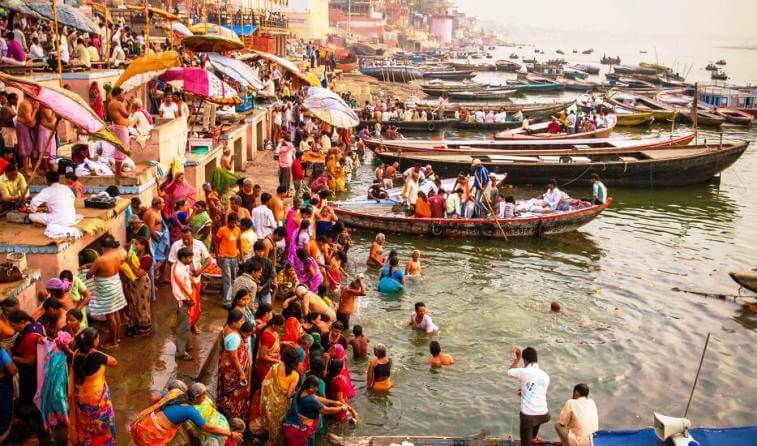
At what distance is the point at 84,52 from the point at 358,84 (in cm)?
3838

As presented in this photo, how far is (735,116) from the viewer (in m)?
41.7

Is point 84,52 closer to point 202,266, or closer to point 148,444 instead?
point 202,266

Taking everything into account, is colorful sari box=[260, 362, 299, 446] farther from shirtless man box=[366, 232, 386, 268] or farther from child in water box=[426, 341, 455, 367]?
shirtless man box=[366, 232, 386, 268]

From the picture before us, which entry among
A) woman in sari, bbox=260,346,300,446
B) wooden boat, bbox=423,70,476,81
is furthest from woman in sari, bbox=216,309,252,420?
wooden boat, bbox=423,70,476,81

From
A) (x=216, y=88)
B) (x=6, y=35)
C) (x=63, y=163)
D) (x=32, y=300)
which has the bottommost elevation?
(x=32, y=300)

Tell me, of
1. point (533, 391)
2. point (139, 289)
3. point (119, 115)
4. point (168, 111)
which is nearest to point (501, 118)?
point (168, 111)

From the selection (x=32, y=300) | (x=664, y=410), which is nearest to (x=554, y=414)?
(x=664, y=410)

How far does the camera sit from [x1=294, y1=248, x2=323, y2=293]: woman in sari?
11289mm

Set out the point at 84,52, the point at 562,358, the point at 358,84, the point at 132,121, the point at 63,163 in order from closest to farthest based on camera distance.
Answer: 1. the point at 63,163
2. the point at 562,358
3. the point at 132,121
4. the point at 84,52
5. the point at 358,84

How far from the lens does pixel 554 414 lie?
993 cm

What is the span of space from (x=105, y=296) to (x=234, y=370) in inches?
82.1

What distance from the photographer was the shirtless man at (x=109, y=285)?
8.04 m

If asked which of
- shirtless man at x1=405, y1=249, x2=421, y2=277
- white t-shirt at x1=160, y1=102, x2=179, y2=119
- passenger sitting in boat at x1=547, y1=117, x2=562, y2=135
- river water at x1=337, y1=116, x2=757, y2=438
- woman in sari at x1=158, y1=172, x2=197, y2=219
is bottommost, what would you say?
river water at x1=337, y1=116, x2=757, y2=438

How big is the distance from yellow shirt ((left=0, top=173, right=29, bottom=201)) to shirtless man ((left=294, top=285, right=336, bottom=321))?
13.6 ft
